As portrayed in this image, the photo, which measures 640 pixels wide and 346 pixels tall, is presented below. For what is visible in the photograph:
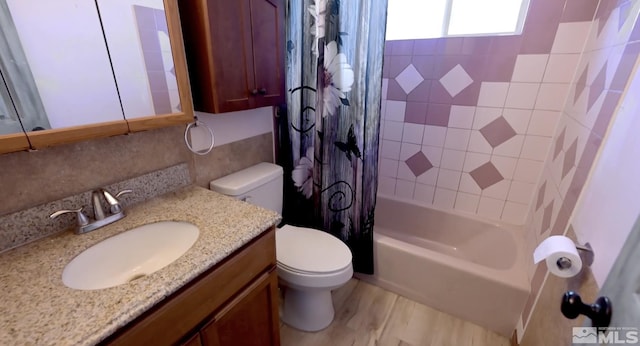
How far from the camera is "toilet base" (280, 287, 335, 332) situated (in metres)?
1.45

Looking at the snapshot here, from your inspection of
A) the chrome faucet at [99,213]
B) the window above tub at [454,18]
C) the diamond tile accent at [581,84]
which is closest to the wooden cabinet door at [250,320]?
the chrome faucet at [99,213]

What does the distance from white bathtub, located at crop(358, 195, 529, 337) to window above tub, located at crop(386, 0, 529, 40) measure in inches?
49.7

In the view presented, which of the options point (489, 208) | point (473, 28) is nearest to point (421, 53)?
point (473, 28)

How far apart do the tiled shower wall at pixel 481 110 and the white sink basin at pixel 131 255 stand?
1.65 metres

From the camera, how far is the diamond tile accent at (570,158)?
1163 millimetres

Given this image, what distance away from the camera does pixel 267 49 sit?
1.32 meters

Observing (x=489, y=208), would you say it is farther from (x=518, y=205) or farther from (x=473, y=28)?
(x=473, y=28)

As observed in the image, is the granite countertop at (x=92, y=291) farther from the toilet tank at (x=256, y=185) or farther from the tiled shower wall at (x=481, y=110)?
the tiled shower wall at (x=481, y=110)

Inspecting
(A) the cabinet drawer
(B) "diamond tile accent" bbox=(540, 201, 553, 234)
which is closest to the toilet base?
(A) the cabinet drawer

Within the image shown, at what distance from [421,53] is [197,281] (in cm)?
187

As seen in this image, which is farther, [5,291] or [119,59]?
[119,59]

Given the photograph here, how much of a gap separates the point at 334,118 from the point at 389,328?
4.00 ft

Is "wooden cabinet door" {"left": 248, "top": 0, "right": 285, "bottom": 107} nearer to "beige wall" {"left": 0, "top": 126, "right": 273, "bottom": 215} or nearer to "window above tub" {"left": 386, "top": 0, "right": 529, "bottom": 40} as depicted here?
"beige wall" {"left": 0, "top": 126, "right": 273, "bottom": 215}

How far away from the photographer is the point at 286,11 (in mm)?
1379
